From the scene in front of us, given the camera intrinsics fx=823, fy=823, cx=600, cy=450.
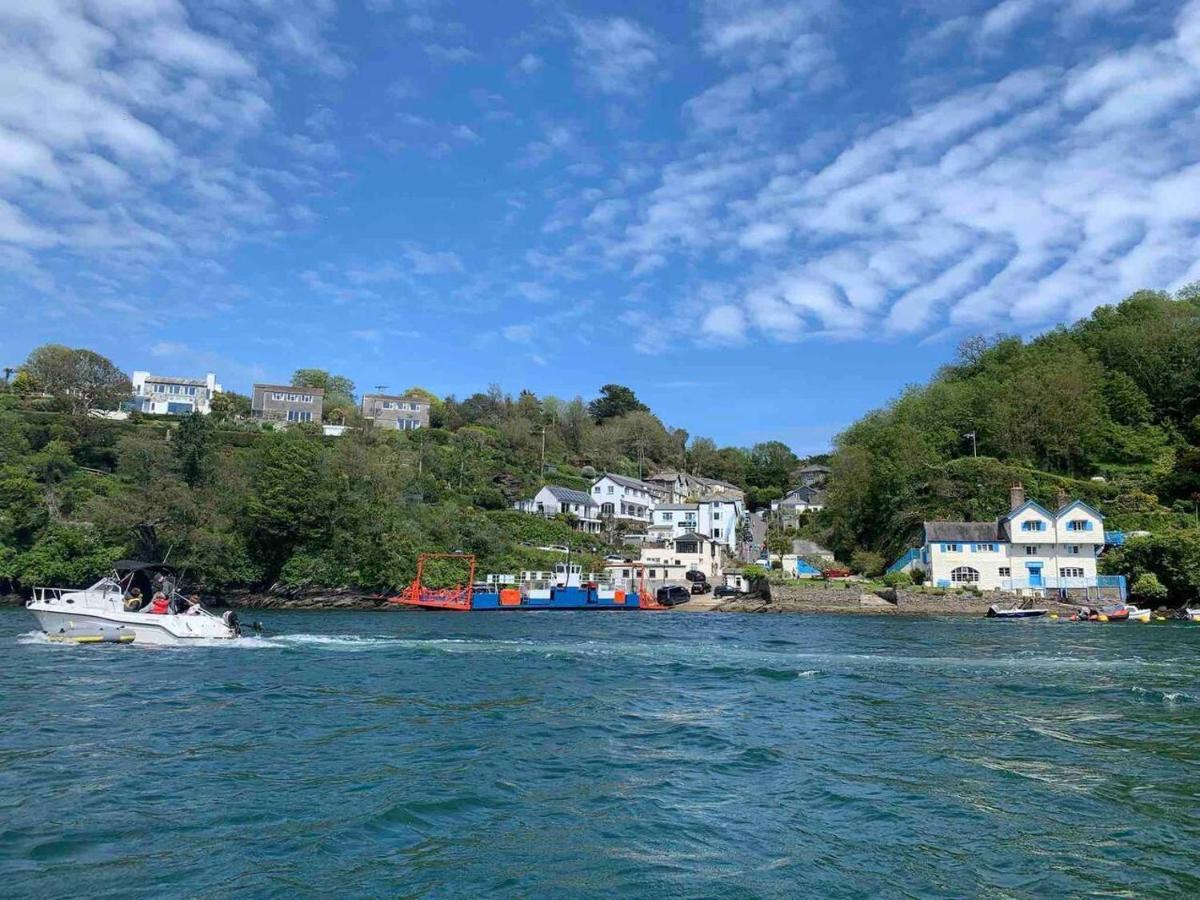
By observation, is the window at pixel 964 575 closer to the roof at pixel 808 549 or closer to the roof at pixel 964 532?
the roof at pixel 964 532

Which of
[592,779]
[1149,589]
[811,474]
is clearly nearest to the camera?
[592,779]

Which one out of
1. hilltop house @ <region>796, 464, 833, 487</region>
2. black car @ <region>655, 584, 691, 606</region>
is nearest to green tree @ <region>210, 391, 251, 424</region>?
black car @ <region>655, 584, 691, 606</region>

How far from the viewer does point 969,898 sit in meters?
8.08

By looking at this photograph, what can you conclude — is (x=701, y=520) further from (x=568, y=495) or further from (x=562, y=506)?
(x=562, y=506)

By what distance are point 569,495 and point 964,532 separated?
43463 mm

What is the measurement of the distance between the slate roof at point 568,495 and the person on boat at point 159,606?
204 feet

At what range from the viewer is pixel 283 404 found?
113438 millimetres

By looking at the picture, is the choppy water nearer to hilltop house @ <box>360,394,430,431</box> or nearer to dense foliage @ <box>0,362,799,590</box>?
dense foliage @ <box>0,362,799,590</box>

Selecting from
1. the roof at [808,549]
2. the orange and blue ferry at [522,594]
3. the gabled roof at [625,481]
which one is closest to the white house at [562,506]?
the gabled roof at [625,481]

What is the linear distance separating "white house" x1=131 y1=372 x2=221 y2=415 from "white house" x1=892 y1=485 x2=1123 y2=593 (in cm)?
9725

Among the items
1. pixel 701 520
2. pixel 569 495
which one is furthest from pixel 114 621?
pixel 701 520

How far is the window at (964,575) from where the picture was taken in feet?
208

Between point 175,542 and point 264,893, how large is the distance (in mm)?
58712

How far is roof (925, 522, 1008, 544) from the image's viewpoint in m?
64.0
